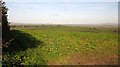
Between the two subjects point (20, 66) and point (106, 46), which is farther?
point (106, 46)

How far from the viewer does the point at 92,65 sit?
16.5 meters

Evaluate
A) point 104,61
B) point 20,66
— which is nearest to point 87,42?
point 104,61

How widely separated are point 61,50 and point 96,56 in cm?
241

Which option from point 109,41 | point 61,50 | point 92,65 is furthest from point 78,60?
point 109,41

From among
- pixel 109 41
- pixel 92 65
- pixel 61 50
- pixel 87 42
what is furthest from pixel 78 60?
pixel 109 41

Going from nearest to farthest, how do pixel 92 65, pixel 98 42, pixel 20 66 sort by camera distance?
1. pixel 20 66
2. pixel 92 65
3. pixel 98 42

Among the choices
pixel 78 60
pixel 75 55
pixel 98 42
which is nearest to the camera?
pixel 78 60

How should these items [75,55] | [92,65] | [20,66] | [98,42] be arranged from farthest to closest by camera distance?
[98,42] < [75,55] < [92,65] < [20,66]

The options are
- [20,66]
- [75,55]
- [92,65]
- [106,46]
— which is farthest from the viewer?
[106,46]

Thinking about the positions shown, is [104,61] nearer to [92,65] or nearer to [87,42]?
[92,65]

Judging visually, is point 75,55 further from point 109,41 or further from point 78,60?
point 109,41

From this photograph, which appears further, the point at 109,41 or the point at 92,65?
the point at 109,41

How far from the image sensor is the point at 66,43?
77.5ft

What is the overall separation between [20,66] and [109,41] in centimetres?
1407
